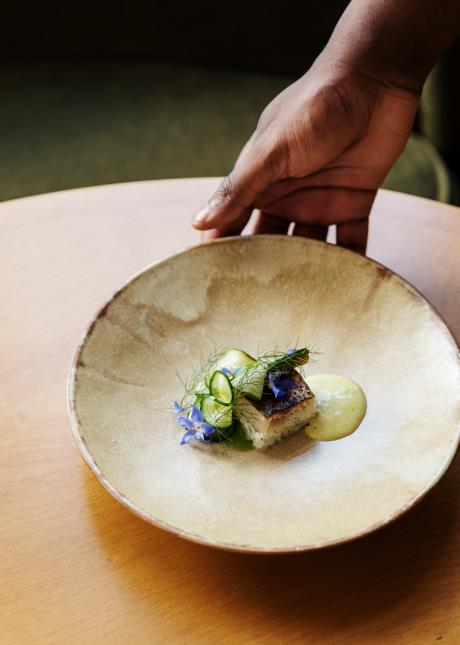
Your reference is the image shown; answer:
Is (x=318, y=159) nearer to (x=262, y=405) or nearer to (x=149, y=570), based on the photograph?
(x=262, y=405)

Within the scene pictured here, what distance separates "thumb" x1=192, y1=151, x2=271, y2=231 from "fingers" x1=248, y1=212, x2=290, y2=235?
15 cm

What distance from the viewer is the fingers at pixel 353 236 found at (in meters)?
1.81

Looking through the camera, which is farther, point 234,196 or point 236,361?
point 234,196

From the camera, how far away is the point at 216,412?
143 cm

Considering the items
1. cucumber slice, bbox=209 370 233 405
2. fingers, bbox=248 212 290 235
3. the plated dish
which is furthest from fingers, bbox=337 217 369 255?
cucumber slice, bbox=209 370 233 405

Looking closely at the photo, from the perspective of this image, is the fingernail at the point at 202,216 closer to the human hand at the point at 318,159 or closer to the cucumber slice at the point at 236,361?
the human hand at the point at 318,159

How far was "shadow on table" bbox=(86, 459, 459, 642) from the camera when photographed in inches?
45.7

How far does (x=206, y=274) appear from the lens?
170 centimetres

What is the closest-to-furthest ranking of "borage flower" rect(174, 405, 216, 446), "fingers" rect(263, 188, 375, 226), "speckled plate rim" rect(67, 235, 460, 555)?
"speckled plate rim" rect(67, 235, 460, 555), "borage flower" rect(174, 405, 216, 446), "fingers" rect(263, 188, 375, 226)

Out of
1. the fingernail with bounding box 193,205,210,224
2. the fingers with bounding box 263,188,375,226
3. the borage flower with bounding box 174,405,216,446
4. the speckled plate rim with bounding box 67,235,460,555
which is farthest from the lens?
the fingers with bounding box 263,188,375,226

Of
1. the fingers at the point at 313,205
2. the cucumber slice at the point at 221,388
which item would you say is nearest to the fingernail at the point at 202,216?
Result: the fingers at the point at 313,205

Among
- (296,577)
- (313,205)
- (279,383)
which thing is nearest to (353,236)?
(313,205)

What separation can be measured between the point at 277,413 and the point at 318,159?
741 millimetres

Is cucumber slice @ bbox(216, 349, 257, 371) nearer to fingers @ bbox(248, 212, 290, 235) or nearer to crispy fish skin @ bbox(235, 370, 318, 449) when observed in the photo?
crispy fish skin @ bbox(235, 370, 318, 449)
